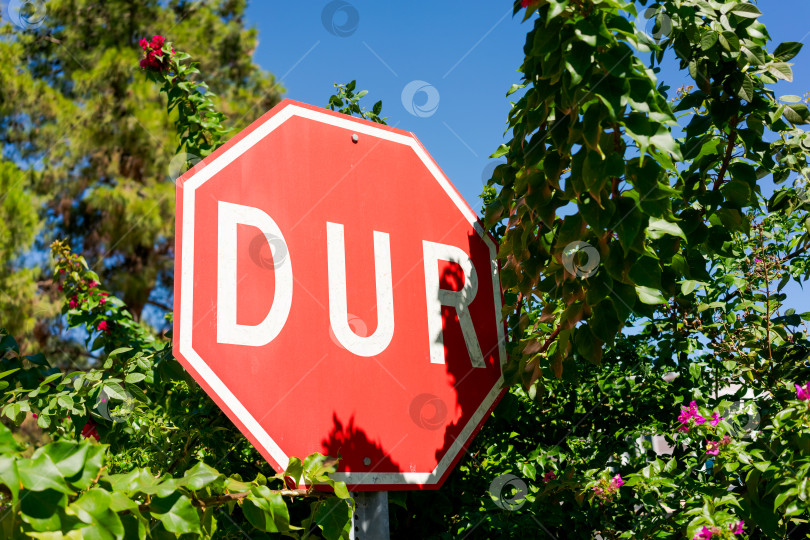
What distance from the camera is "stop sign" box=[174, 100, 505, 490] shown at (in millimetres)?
1400

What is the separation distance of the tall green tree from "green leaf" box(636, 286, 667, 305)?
35.3 ft

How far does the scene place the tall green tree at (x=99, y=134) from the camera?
11109 mm

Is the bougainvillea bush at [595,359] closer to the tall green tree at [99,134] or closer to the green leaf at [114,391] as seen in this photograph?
the green leaf at [114,391]

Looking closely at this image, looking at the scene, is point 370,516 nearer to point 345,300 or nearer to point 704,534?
point 345,300

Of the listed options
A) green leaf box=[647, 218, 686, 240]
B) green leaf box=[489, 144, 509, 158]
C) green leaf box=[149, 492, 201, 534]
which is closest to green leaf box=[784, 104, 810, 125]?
green leaf box=[647, 218, 686, 240]

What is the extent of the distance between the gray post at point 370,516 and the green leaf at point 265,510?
30cm

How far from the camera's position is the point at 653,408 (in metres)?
2.37

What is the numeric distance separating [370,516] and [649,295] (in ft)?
2.54

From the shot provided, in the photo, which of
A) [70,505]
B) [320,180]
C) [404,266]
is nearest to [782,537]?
[404,266]

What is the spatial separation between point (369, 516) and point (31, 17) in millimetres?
2869

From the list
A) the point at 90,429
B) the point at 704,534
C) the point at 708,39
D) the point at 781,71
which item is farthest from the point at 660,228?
the point at 90,429

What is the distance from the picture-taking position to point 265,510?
44.8 inches

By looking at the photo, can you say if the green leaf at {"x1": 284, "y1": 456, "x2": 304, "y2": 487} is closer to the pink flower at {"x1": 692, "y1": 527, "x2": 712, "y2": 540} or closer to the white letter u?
the white letter u

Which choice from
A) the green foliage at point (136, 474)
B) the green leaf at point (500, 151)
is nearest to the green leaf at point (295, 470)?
the green foliage at point (136, 474)
